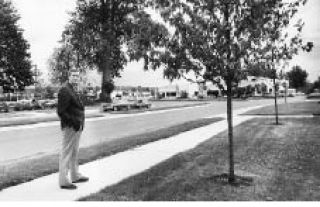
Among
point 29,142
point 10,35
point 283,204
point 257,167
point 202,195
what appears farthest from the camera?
point 10,35

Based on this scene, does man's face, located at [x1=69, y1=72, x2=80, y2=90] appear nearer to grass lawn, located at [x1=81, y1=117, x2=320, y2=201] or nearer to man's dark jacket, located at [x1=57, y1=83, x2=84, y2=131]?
man's dark jacket, located at [x1=57, y1=83, x2=84, y2=131]

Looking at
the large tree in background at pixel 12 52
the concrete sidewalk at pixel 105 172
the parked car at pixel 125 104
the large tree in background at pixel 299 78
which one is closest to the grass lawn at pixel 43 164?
the concrete sidewalk at pixel 105 172

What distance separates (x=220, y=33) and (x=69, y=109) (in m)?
2.66

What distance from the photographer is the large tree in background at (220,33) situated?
681cm

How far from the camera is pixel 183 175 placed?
7.94 meters

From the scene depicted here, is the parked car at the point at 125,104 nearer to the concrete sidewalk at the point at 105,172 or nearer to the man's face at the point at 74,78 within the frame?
the concrete sidewalk at the point at 105,172

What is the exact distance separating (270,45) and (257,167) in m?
2.77

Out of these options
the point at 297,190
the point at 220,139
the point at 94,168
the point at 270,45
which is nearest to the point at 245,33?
the point at 270,45

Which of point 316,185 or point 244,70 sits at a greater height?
point 244,70

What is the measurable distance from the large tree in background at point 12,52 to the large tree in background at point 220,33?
46.7m

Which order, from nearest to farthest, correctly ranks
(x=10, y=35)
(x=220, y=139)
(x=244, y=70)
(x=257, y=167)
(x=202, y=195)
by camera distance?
1. (x=202, y=195)
2. (x=244, y=70)
3. (x=257, y=167)
4. (x=220, y=139)
5. (x=10, y=35)

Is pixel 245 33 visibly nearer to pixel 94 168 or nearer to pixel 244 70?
pixel 244 70

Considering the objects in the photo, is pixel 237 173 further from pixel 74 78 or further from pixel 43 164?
pixel 43 164

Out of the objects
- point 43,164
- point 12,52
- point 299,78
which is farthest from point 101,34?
point 299,78
